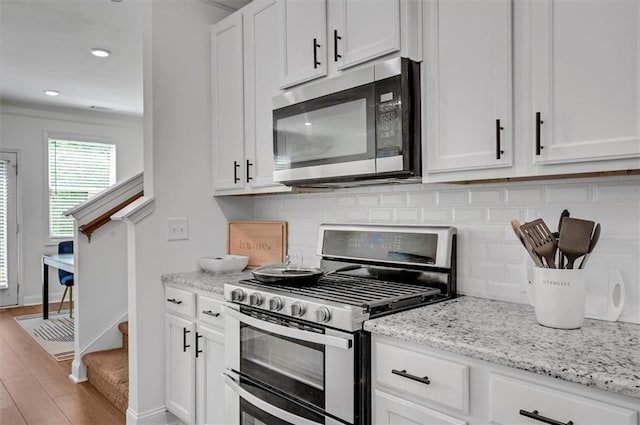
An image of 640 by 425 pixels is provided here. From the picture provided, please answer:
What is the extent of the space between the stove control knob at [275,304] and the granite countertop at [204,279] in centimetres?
43

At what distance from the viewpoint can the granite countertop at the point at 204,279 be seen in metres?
2.26

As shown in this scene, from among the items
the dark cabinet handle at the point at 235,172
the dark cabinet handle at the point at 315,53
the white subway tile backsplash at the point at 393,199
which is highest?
the dark cabinet handle at the point at 315,53

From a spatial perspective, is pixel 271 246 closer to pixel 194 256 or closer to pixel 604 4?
pixel 194 256

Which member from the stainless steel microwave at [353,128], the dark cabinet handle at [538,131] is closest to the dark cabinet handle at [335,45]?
the stainless steel microwave at [353,128]

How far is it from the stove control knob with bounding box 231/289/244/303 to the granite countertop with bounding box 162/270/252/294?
170 mm

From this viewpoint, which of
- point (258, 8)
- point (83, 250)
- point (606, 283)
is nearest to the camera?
point (606, 283)

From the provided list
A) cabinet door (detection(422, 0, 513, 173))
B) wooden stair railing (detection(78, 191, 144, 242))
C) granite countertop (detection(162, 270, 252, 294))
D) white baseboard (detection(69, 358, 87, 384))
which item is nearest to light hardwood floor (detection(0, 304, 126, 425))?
white baseboard (detection(69, 358, 87, 384))

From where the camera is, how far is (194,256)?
2779 millimetres

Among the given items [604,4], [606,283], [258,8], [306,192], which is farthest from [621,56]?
[258,8]

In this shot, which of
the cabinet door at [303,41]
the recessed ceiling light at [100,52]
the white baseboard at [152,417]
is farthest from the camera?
the recessed ceiling light at [100,52]

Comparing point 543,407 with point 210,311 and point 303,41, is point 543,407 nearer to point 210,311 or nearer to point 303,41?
point 210,311

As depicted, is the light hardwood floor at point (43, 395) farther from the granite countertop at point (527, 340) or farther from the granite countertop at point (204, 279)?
the granite countertop at point (527, 340)

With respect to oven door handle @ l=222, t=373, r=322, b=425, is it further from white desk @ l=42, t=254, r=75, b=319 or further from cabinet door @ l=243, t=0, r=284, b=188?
white desk @ l=42, t=254, r=75, b=319

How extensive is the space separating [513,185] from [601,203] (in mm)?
314
